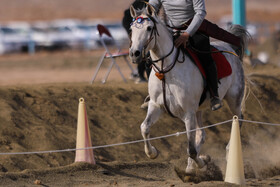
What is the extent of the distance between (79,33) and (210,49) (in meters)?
26.8

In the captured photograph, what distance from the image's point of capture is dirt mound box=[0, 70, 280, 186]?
8914 mm

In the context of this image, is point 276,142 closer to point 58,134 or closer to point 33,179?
point 58,134

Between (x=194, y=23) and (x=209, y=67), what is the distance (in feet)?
2.60

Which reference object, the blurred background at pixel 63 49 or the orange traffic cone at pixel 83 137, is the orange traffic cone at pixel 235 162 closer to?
the orange traffic cone at pixel 83 137

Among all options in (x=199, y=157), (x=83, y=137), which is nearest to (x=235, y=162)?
(x=199, y=157)

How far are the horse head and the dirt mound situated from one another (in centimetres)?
224

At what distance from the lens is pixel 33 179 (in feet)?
26.6

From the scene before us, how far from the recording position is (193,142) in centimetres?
800

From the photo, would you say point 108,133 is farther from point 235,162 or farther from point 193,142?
point 235,162

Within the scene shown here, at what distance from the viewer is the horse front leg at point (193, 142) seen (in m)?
7.83

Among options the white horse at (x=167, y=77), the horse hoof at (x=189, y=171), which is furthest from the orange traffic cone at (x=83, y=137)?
the horse hoof at (x=189, y=171)

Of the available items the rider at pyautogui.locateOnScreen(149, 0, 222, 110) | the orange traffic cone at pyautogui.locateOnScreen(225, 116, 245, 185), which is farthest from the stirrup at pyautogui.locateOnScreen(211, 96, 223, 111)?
the orange traffic cone at pyautogui.locateOnScreen(225, 116, 245, 185)

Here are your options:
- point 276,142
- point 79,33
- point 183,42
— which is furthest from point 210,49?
point 79,33

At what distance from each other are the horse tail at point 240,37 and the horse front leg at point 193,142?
183 centimetres
